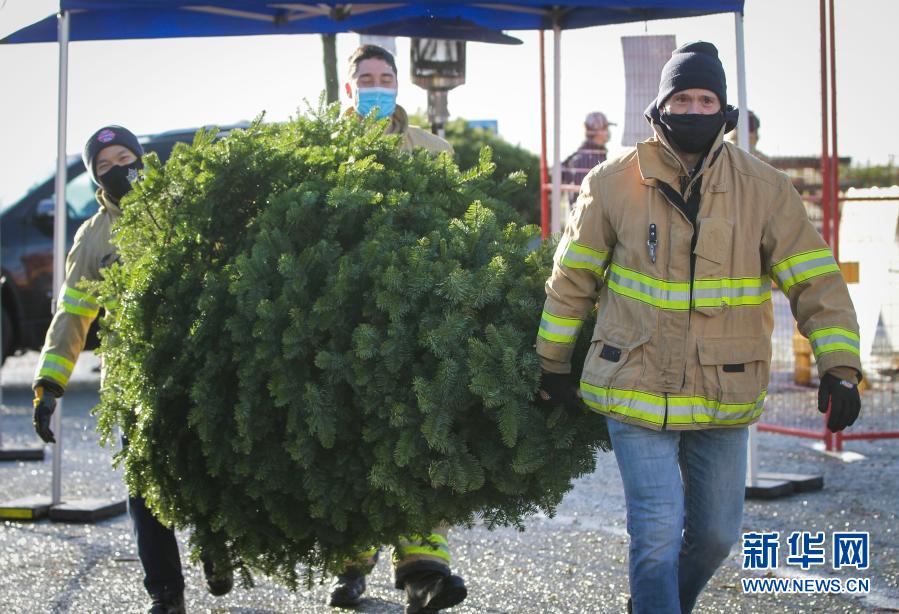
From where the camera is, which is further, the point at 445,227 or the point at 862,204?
the point at 862,204

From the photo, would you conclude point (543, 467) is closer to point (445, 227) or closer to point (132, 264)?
point (445, 227)

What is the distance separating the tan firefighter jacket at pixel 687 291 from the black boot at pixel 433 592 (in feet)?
4.23

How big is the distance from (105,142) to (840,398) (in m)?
3.07

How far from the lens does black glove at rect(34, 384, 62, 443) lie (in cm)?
504

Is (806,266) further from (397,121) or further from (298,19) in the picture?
(298,19)

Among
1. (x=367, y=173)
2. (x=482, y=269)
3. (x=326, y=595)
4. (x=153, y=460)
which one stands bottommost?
(x=326, y=595)

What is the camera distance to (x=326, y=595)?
5.56m

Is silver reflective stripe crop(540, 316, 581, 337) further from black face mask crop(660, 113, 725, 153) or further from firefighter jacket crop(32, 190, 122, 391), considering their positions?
firefighter jacket crop(32, 190, 122, 391)

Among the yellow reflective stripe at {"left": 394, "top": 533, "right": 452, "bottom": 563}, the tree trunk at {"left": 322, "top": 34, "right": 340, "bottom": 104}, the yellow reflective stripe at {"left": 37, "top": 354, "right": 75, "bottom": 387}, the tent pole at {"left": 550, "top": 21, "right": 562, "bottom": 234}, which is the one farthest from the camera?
the tree trunk at {"left": 322, "top": 34, "right": 340, "bottom": 104}

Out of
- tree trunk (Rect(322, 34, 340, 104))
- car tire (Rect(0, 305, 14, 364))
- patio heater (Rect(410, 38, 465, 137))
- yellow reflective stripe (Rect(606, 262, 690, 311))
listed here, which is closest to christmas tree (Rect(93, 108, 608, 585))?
yellow reflective stripe (Rect(606, 262, 690, 311))

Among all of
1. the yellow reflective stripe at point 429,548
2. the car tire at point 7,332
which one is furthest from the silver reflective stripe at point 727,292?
the car tire at point 7,332

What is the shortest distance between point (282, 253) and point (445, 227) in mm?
555

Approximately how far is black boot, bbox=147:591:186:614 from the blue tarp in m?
2.98

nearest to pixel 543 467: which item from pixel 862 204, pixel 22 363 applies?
pixel 862 204
